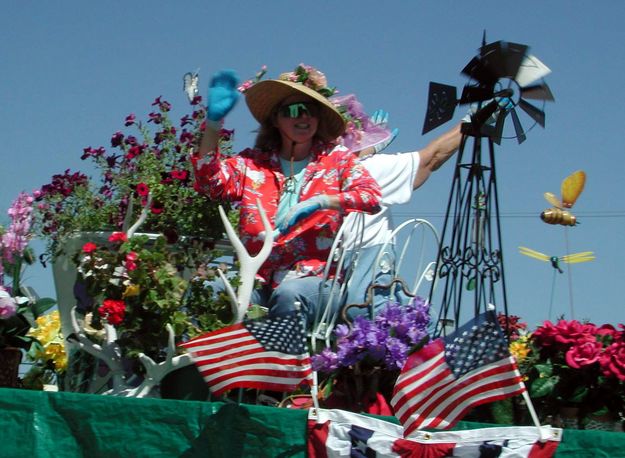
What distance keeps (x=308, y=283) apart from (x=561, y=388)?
1.27 meters

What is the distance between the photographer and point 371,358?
4301 millimetres

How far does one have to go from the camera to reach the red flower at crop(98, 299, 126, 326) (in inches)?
163

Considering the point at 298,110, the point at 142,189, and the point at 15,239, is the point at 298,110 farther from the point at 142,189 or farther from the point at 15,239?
the point at 15,239

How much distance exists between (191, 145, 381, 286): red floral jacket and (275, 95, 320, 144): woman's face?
135 mm

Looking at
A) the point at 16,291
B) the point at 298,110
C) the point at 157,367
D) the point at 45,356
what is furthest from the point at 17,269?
the point at 298,110

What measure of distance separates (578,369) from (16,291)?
2.52m

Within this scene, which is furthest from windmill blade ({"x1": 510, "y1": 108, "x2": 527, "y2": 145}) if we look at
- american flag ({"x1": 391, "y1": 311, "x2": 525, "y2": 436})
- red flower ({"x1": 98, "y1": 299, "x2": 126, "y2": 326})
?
red flower ({"x1": 98, "y1": 299, "x2": 126, "y2": 326})

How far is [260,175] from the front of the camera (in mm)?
5297

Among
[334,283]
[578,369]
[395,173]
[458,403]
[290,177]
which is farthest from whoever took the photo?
[395,173]

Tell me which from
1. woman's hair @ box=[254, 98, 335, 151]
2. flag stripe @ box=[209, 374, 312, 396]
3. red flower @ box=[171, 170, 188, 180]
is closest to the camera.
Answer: flag stripe @ box=[209, 374, 312, 396]

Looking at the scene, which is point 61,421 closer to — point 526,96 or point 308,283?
point 308,283

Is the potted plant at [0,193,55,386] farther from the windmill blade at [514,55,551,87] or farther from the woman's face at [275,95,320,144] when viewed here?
the windmill blade at [514,55,551,87]

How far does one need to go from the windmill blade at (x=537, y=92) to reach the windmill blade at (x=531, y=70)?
39 millimetres

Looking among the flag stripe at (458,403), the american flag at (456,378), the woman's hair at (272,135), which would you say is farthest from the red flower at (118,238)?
the flag stripe at (458,403)
